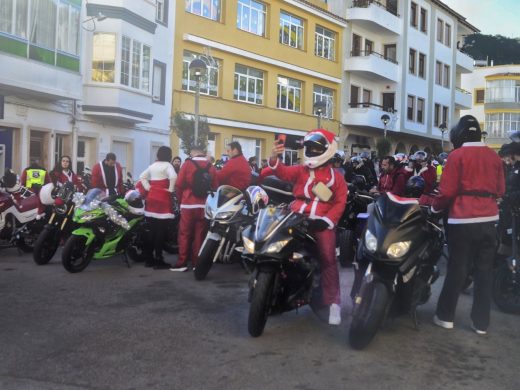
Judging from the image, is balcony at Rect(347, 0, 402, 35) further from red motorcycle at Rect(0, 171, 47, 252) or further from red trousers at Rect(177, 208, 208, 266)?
red trousers at Rect(177, 208, 208, 266)

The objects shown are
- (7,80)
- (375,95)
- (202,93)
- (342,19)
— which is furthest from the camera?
(375,95)

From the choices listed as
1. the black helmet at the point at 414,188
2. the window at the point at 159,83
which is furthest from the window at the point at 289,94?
the black helmet at the point at 414,188

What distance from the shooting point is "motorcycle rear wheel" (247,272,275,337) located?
4.88 metres

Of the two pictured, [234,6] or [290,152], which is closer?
[234,6]

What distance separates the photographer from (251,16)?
28531mm

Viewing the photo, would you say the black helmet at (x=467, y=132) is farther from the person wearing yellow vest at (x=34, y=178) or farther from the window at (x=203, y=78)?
the window at (x=203, y=78)

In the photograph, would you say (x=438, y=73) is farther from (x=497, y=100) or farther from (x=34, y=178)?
(x=34, y=178)

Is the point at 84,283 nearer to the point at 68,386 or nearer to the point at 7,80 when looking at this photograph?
the point at 68,386

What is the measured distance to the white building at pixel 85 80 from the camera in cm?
1684

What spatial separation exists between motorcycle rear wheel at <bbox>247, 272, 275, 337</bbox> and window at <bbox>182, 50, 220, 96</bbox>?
19873mm

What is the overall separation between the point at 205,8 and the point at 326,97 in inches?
420

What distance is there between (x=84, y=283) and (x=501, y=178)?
16.1 feet

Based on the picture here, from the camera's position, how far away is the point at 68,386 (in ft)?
13.0

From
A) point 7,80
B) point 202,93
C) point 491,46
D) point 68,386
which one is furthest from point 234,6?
point 491,46
